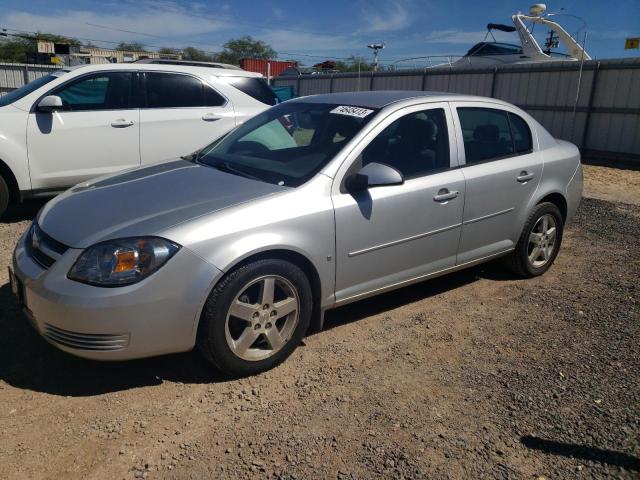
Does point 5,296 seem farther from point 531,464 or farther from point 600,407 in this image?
point 600,407

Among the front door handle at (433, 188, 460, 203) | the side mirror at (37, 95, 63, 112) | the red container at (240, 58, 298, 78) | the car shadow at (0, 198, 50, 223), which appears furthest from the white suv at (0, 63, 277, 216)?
the red container at (240, 58, 298, 78)

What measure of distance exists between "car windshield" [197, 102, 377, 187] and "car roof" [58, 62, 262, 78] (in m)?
2.85

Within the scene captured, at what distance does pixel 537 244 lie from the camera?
4.99 m

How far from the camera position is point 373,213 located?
3592 millimetres

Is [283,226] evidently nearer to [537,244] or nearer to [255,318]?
[255,318]

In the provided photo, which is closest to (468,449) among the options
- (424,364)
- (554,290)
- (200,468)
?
(424,364)

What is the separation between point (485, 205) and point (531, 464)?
2208 millimetres

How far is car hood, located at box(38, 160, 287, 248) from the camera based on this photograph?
2980 mm

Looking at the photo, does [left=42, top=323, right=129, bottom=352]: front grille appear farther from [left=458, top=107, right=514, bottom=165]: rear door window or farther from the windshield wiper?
[left=458, top=107, right=514, bottom=165]: rear door window

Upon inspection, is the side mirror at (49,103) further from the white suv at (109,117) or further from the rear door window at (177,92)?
the rear door window at (177,92)

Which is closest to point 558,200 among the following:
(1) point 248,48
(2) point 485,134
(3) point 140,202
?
(2) point 485,134

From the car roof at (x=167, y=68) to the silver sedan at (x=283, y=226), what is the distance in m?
2.87

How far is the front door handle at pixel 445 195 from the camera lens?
3967 mm

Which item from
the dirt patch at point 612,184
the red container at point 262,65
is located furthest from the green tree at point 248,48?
the dirt patch at point 612,184
